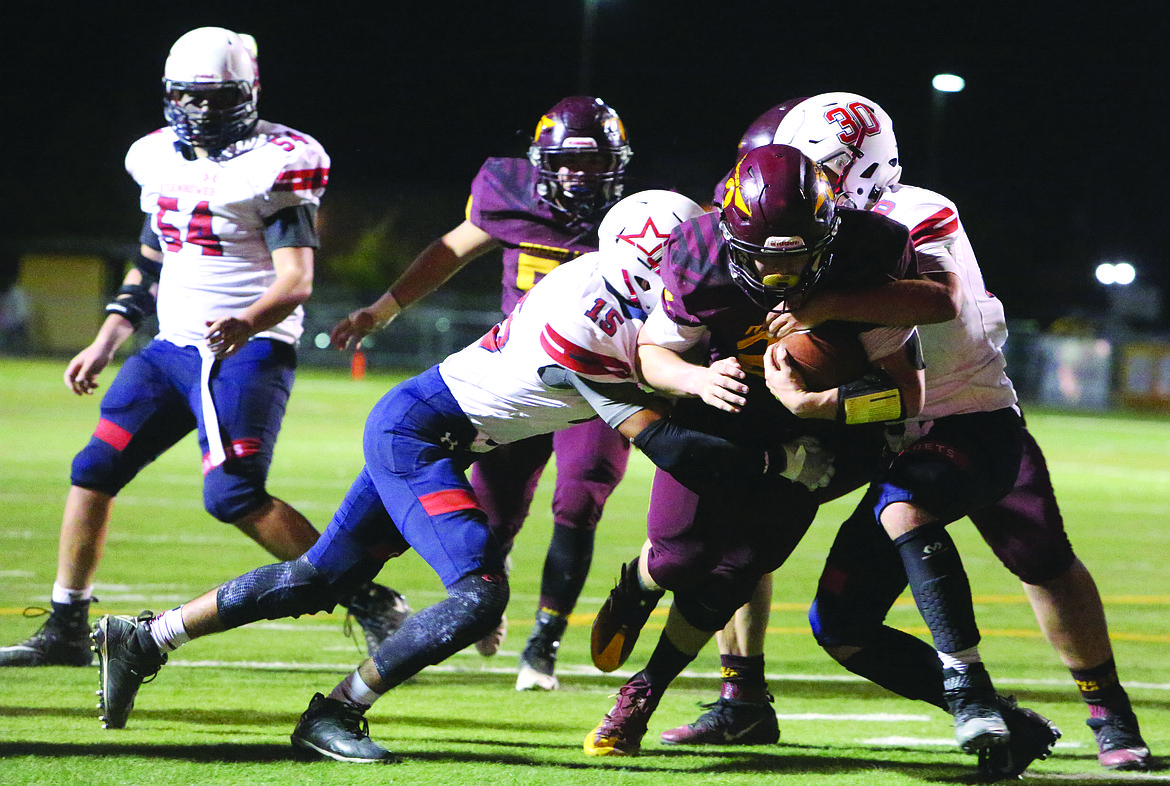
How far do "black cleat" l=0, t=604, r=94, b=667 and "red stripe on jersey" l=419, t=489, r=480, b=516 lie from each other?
1629 mm

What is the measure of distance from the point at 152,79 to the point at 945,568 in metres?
35.0

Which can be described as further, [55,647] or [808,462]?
[55,647]

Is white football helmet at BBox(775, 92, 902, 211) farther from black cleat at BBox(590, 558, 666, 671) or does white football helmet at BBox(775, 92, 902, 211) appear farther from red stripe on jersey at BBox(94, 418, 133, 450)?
red stripe on jersey at BBox(94, 418, 133, 450)

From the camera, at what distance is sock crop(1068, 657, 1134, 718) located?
345cm

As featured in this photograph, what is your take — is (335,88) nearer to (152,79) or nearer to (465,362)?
(152,79)

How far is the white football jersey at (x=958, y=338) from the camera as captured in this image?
125 inches

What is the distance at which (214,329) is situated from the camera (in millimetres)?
3984

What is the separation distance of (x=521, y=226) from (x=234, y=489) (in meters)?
1.28

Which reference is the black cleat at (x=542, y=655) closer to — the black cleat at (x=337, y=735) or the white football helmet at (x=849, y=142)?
the black cleat at (x=337, y=735)

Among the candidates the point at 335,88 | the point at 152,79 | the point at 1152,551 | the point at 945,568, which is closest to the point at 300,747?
the point at 945,568

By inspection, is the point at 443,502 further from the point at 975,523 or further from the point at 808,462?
the point at 975,523

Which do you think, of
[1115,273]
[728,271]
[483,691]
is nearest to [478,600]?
[728,271]

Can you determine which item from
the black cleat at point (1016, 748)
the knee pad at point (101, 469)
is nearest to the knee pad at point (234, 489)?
the knee pad at point (101, 469)

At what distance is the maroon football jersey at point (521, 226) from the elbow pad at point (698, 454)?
1469mm
